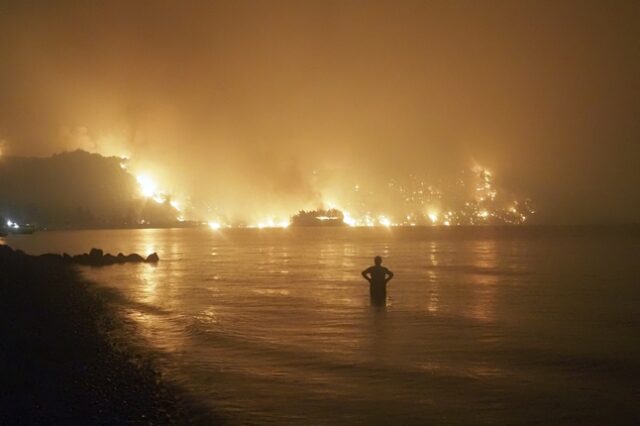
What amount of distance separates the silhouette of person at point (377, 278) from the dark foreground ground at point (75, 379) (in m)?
9.60

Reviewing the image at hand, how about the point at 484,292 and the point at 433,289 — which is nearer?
the point at 484,292

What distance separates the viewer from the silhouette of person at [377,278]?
73.6ft

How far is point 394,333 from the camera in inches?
809

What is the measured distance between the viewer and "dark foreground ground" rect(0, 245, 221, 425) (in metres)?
10.6

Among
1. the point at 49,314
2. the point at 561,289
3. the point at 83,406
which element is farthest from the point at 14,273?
the point at 561,289

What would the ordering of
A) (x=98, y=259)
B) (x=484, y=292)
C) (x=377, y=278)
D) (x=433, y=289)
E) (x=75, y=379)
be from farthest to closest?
(x=98, y=259), (x=433, y=289), (x=484, y=292), (x=377, y=278), (x=75, y=379)

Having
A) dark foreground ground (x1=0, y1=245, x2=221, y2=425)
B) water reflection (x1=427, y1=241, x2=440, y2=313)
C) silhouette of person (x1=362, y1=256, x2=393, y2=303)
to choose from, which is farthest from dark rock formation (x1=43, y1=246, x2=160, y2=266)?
silhouette of person (x1=362, y1=256, x2=393, y2=303)

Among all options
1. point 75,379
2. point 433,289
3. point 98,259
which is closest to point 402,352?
point 75,379

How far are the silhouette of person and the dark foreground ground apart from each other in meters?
9.60

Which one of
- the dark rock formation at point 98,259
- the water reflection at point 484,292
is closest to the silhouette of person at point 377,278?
the water reflection at point 484,292

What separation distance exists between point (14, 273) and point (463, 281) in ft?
104

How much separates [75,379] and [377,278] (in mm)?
12920

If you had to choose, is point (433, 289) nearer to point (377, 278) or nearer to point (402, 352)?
point (377, 278)

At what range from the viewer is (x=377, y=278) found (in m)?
23.3
